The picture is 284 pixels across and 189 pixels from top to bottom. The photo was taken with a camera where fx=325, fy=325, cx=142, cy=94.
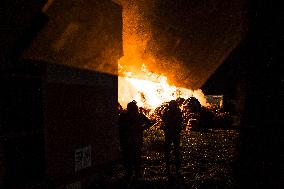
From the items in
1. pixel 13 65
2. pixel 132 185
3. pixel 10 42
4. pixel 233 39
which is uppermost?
pixel 233 39

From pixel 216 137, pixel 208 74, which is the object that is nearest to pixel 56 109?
pixel 216 137

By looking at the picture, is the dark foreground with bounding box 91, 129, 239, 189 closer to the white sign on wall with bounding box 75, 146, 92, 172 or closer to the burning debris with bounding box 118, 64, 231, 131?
the white sign on wall with bounding box 75, 146, 92, 172

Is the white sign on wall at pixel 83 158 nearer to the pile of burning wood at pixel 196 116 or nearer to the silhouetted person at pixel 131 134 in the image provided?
the silhouetted person at pixel 131 134

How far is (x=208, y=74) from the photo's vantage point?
1063 inches

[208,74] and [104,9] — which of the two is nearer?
[104,9]

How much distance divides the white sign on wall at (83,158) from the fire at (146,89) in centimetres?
1320

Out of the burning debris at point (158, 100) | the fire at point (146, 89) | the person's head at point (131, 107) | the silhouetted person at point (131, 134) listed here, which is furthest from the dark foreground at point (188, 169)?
the fire at point (146, 89)

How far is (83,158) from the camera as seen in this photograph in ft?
23.0

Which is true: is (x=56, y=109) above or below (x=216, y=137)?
above

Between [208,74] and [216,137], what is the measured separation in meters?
11.2

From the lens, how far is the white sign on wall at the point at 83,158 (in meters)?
6.82

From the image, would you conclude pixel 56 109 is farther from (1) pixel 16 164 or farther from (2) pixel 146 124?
(2) pixel 146 124

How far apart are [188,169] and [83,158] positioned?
3.80 metres

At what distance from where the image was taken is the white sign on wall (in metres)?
6.82
